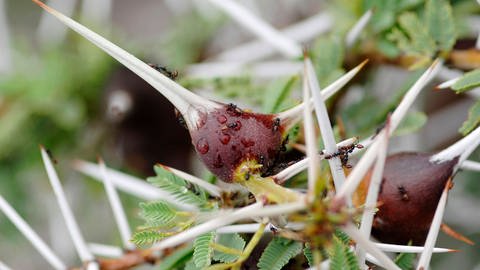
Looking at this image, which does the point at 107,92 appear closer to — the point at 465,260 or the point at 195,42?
the point at 195,42

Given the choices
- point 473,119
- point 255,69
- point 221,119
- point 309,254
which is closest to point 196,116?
point 221,119

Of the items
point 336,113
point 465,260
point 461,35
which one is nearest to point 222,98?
point 336,113

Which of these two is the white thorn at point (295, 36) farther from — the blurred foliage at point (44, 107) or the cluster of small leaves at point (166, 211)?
the cluster of small leaves at point (166, 211)

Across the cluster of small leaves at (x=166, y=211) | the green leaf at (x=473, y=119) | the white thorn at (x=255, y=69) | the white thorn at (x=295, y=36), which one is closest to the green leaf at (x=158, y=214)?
the cluster of small leaves at (x=166, y=211)

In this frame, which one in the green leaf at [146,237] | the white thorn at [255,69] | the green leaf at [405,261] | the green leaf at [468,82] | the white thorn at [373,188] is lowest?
the white thorn at [373,188]

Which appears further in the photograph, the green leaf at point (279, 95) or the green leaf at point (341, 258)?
the green leaf at point (279, 95)

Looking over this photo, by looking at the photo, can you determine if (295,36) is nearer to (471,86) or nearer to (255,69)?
(255,69)

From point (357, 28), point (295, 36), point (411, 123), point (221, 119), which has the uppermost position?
point (295, 36)
